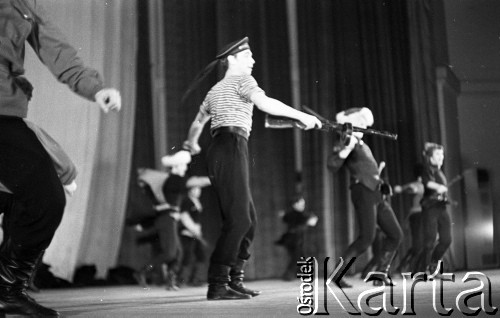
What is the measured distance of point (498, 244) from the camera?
249cm

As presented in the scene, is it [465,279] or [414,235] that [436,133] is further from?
[465,279]

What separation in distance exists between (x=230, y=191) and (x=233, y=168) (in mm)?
79

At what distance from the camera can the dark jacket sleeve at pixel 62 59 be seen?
1726 mm

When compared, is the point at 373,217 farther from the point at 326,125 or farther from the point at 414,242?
the point at 326,125

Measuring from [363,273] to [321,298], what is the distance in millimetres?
523

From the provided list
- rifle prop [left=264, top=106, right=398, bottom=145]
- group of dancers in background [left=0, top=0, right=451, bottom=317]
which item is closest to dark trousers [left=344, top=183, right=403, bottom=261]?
group of dancers in background [left=0, top=0, right=451, bottom=317]

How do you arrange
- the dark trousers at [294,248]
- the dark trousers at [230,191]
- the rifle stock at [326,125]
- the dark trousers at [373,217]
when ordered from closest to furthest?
the dark trousers at [230,191]
the rifle stock at [326,125]
the dark trousers at [373,217]
the dark trousers at [294,248]

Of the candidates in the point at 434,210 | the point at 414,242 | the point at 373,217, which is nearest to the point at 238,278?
the point at 373,217

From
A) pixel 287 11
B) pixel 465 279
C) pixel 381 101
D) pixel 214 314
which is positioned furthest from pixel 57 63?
pixel 465 279

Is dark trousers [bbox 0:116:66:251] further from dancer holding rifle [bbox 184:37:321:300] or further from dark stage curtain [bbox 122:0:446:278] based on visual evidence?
dark stage curtain [bbox 122:0:446:278]

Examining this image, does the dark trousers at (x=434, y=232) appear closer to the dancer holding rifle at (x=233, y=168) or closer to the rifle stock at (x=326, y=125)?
the rifle stock at (x=326, y=125)

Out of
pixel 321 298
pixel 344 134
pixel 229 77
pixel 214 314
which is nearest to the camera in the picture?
pixel 214 314

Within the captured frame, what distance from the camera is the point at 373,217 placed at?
2486mm

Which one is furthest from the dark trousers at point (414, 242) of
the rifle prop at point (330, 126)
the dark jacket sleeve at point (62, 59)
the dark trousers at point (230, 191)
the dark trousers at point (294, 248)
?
the dark jacket sleeve at point (62, 59)
